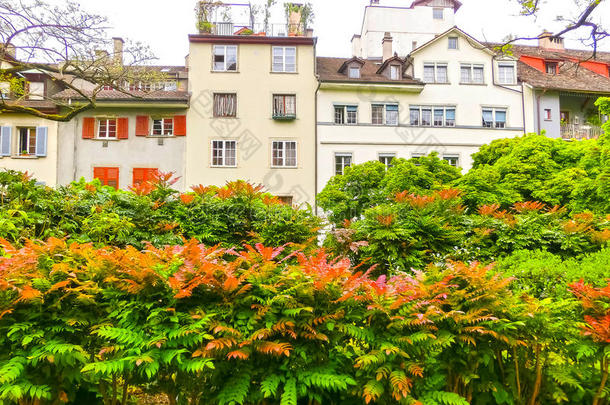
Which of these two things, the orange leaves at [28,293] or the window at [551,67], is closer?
the orange leaves at [28,293]

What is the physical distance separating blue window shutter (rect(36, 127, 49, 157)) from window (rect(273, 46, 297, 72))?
13.7 metres

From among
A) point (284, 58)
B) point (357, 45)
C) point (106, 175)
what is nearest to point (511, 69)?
point (284, 58)

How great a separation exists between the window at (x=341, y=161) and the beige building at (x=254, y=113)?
1.47 meters

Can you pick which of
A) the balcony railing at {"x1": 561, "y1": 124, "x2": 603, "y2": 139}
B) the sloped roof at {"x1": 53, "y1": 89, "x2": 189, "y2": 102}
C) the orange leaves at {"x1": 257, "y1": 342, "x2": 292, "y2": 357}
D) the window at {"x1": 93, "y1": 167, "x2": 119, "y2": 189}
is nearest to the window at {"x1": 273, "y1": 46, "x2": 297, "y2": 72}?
the sloped roof at {"x1": 53, "y1": 89, "x2": 189, "y2": 102}

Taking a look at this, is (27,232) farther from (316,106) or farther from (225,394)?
(316,106)

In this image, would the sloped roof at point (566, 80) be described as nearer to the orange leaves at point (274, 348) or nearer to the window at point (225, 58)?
the window at point (225, 58)

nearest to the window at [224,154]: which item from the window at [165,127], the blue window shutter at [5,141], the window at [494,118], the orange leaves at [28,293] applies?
the window at [165,127]

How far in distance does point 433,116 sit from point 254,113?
35.1ft

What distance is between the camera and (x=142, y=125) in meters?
25.9

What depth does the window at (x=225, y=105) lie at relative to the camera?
86.1 feet

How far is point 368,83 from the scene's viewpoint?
2628 centimetres

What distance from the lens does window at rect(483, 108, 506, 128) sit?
1072 inches

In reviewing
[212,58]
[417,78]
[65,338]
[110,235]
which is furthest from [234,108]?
[65,338]

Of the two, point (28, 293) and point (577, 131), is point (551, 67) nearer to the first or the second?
point (577, 131)
